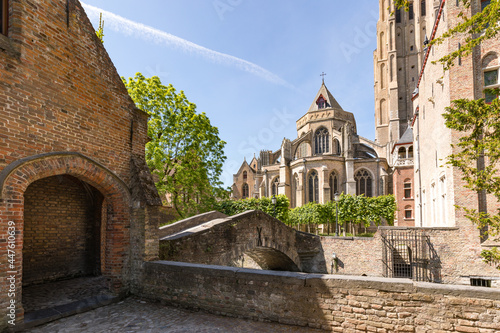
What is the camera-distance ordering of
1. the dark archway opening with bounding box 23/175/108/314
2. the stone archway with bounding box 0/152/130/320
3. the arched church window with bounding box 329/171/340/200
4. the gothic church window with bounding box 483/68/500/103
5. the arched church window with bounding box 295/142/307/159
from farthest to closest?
the arched church window with bounding box 295/142/307/159 → the arched church window with bounding box 329/171/340/200 → the gothic church window with bounding box 483/68/500/103 → the dark archway opening with bounding box 23/175/108/314 → the stone archway with bounding box 0/152/130/320

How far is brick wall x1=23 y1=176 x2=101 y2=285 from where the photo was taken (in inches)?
316

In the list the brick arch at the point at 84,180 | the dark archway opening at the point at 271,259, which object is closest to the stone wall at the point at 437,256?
the dark archway opening at the point at 271,259

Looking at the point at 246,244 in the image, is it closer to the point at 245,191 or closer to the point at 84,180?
the point at 84,180

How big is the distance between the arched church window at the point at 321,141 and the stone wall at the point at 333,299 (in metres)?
40.0

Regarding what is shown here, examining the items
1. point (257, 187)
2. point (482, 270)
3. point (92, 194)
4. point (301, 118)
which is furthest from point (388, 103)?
point (92, 194)

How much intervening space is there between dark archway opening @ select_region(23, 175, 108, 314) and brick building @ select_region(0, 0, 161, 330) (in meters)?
0.03

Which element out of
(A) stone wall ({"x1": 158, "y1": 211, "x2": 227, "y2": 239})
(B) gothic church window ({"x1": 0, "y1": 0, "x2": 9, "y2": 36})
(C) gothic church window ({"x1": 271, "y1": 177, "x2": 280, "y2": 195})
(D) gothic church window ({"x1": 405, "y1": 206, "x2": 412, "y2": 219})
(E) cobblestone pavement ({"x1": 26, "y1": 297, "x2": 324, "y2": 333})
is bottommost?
(E) cobblestone pavement ({"x1": 26, "y1": 297, "x2": 324, "y2": 333})

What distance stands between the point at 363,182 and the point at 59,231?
36.9 meters

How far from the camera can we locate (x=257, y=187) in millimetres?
49656

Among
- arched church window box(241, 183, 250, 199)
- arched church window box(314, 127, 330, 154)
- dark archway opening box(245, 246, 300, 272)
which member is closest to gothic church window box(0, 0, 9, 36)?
dark archway opening box(245, 246, 300, 272)

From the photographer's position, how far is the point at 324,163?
38.8 metres

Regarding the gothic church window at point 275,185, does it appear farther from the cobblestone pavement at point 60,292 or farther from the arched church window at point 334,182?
the cobblestone pavement at point 60,292

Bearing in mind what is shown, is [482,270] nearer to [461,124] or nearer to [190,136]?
[461,124]

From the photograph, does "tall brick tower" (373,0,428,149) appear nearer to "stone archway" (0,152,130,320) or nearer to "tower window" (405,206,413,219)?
"tower window" (405,206,413,219)
